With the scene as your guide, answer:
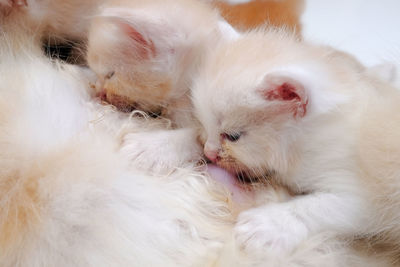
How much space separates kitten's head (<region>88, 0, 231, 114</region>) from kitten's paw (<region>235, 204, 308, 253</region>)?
38 centimetres

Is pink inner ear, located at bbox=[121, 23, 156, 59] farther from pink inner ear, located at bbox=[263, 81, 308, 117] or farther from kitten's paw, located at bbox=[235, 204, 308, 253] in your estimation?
kitten's paw, located at bbox=[235, 204, 308, 253]

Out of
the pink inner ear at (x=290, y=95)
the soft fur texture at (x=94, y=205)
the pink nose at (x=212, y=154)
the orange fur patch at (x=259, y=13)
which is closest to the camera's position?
the soft fur texture at (x=94, y=205)

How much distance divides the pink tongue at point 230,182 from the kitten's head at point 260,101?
0.05 ft

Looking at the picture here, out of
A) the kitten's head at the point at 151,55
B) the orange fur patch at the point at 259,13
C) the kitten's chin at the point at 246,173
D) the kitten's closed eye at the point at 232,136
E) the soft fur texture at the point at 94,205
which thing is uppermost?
the orange fur patch at the point at 259,13

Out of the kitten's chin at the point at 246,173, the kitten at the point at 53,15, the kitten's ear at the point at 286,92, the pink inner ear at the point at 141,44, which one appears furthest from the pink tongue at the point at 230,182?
the kitten at the point at 53,15

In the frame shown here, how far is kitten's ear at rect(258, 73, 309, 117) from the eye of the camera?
777mm

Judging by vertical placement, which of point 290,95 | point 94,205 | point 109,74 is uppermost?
point 290,95

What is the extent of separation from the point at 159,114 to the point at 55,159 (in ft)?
1.18

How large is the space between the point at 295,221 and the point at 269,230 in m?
0.05

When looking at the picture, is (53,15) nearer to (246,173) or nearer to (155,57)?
(155,57)

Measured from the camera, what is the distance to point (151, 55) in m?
1.02

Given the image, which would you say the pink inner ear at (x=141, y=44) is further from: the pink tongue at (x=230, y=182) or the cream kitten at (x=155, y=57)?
the pink tongue at (x=230, y=182)

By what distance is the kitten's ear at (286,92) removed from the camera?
0.78 meters

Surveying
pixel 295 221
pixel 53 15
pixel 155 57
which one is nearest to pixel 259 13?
pixel 155 57
